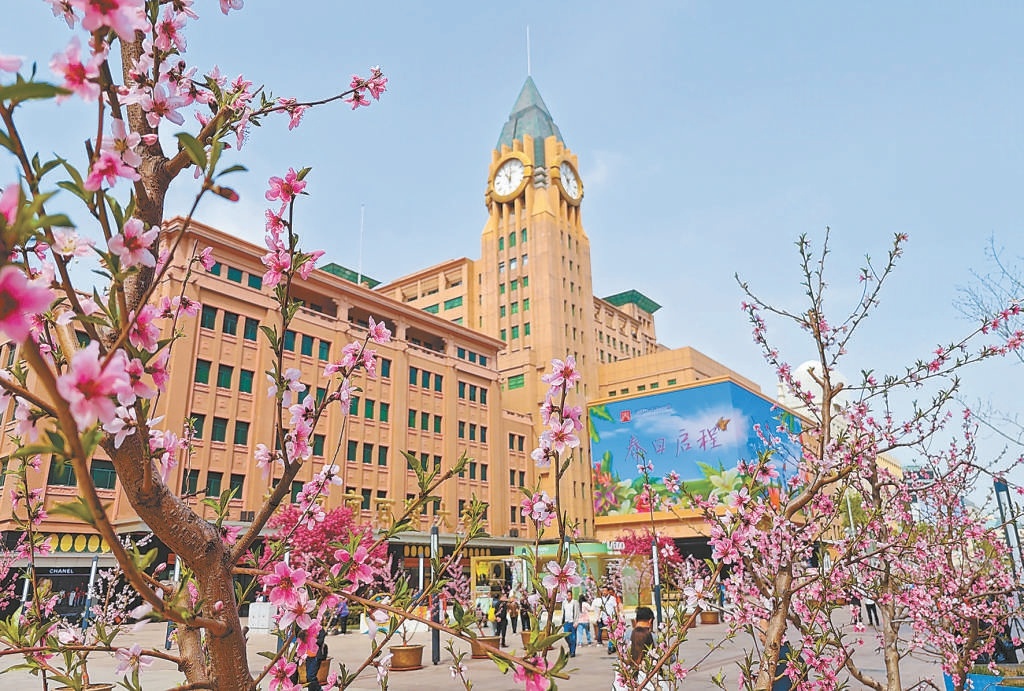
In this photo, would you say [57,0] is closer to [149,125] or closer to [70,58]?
[149,125]

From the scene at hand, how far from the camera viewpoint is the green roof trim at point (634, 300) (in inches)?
3482

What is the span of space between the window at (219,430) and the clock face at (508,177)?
41.9 meters

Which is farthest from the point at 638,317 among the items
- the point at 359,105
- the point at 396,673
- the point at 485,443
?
the point at 359,105

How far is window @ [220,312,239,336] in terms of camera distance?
3606 centimetres

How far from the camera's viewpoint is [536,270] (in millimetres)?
64688

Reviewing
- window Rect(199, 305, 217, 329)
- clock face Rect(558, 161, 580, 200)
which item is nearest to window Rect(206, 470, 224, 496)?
window Rect(199, 305, 217, 329)

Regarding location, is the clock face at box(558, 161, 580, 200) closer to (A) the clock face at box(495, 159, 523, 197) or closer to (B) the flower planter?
(A) the clock face at box(495, 159, 523, 197)

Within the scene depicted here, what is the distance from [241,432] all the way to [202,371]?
12.6ft

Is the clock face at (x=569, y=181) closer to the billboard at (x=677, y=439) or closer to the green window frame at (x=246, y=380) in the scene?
the billboard at (x=677, y=439)

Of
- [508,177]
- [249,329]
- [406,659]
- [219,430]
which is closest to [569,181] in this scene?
[508,177]

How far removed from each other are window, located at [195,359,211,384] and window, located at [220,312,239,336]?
214 cm

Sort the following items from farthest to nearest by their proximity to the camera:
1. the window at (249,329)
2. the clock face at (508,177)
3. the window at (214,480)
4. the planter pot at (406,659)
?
the clock face at (508,177), the window at (249,329), the window at (214,480), the planter pot at (406,659)

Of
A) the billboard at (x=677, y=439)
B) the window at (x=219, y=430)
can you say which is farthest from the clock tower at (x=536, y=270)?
the window at (x=219, y=430)

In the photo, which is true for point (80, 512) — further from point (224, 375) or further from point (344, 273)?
point (344, 273)
